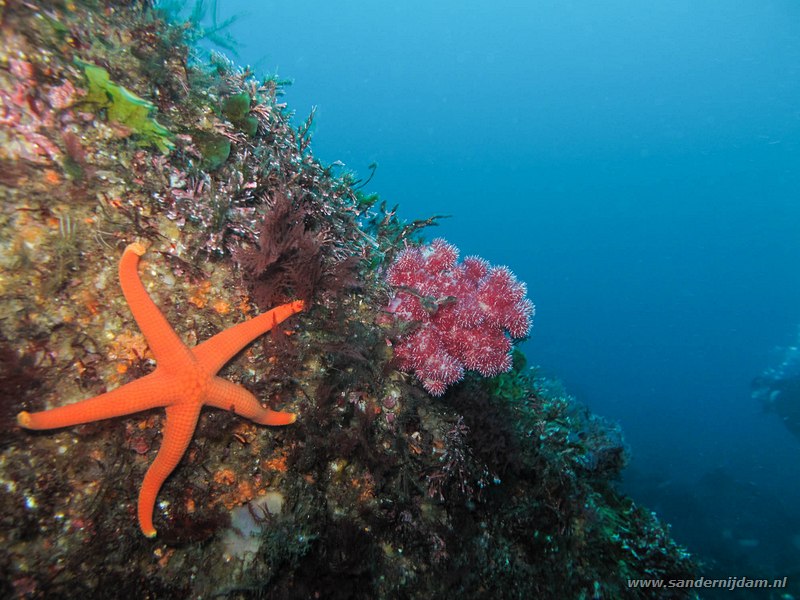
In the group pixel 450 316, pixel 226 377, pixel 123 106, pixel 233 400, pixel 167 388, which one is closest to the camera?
pixel 167 388

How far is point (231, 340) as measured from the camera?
3.17 m

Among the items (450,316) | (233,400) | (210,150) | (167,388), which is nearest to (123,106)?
(210,150)

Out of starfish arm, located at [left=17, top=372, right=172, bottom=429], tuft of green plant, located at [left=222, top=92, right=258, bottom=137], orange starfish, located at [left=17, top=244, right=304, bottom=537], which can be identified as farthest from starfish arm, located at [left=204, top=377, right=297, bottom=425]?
tuft of green plant, located at [left=222, top=92, right=258, bottom=137]

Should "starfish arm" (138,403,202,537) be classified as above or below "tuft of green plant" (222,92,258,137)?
below

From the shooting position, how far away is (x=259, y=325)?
332cm

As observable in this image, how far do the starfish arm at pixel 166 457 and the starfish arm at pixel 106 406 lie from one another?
0.52 feet

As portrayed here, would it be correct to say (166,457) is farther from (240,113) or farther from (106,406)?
(240,113)

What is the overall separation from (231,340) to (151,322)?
23.7 inches

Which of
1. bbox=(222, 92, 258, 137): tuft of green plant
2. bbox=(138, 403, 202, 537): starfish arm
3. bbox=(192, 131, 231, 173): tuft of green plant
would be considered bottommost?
bbox=(138, 403, 202, 537): starfish arm

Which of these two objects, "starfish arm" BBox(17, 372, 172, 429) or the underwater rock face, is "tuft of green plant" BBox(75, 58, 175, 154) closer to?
the underwater rock face

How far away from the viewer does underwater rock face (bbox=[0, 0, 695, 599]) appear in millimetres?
2943

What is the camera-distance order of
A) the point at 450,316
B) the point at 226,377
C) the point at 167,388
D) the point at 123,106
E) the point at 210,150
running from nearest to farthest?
the point at 167,388 → the point at 123,106 → the point at 226,377 → the point at 210,150 → the point at 450,316

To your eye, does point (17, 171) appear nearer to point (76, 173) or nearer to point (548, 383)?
point (76, 173)

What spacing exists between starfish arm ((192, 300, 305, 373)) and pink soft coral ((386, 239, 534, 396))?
1445 millimetres
